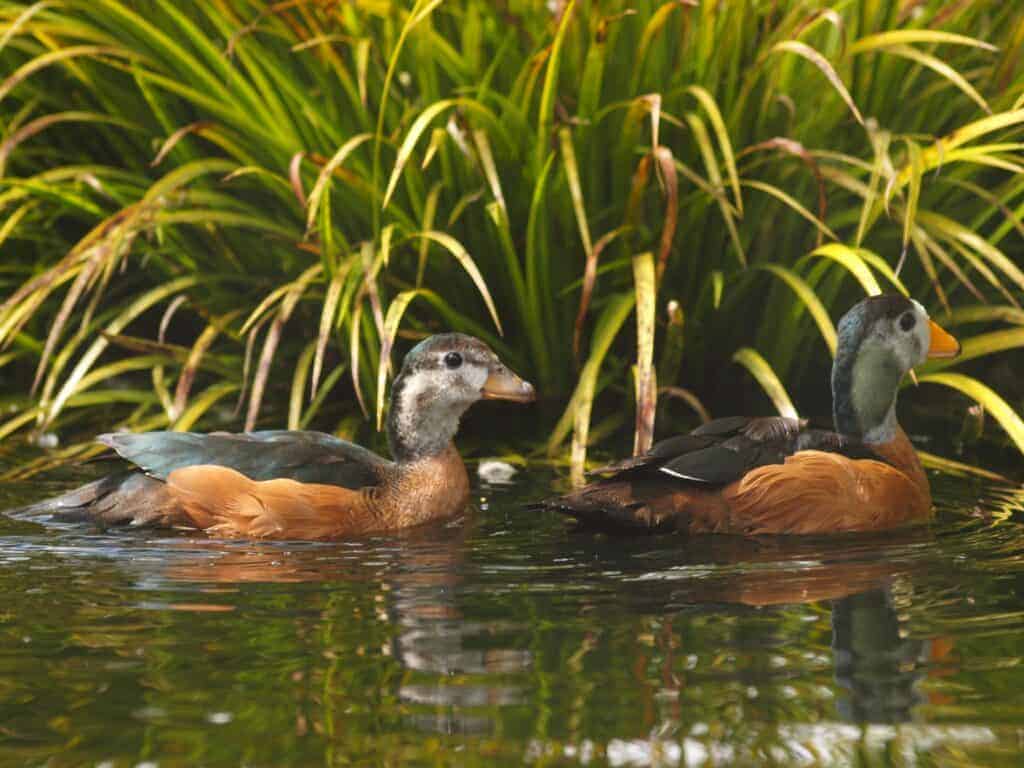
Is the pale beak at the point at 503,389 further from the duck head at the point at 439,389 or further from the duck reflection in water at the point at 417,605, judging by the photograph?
the duck reflection in water at the point at 417,605

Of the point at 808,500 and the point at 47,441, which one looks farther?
the point at 47,441

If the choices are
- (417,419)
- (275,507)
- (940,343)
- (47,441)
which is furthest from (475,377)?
(47,441)

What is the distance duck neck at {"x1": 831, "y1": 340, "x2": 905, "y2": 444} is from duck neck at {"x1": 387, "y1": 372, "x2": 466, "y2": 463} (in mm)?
1175

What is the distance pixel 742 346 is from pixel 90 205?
2421 millimetres

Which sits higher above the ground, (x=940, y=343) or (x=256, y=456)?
(x=940, y=343)

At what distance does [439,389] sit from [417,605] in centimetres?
148

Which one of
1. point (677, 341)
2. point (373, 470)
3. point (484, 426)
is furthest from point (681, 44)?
point (373, 470)

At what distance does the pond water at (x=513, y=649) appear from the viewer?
273cm

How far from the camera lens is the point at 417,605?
12.5ft

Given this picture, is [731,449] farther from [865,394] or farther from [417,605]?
[417,605]

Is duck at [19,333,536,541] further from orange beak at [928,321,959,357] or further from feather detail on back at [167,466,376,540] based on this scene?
orange beak at [928,321,959,357]

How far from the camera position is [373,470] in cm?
502

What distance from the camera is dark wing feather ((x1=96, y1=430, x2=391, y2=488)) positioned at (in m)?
4.92

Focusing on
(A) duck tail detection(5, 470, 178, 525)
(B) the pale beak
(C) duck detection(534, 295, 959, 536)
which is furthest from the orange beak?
(A) duck tail detection(5, 470, 178, 525)
